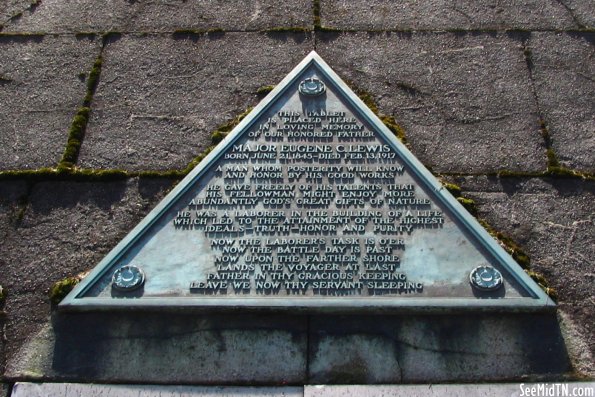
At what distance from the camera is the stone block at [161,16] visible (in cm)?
511

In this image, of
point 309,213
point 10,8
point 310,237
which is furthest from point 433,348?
point 10,8

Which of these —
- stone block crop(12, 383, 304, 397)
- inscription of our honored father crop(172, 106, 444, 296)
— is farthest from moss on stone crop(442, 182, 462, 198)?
stone block crop(12, 383, 304, 397)

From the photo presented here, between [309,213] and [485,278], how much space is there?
3.61ft

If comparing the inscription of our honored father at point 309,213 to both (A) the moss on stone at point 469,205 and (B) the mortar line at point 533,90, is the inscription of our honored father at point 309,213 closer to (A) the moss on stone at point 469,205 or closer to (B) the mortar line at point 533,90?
(A) the moss on stone at point 469,205

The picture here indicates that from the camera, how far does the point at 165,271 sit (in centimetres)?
353

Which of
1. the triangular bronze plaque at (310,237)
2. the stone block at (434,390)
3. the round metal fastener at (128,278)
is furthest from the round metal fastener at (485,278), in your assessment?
the round metal fastener at (128,278)

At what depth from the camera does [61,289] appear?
3.62 metres

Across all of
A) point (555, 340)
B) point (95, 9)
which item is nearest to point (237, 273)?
point (555, 340)

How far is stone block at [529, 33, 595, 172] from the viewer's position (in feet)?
13.9

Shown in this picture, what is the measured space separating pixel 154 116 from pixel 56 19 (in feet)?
5.16

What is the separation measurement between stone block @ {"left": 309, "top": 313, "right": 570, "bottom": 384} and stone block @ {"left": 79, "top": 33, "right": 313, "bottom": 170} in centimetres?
172

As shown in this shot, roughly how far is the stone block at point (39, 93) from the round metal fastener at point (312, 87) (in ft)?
5.60

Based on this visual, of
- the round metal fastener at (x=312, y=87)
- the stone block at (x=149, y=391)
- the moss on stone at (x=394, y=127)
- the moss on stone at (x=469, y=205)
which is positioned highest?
the round metal fastener at (x=312, y=87)

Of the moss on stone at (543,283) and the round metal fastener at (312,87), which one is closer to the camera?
the moss on stone at (543,283)
